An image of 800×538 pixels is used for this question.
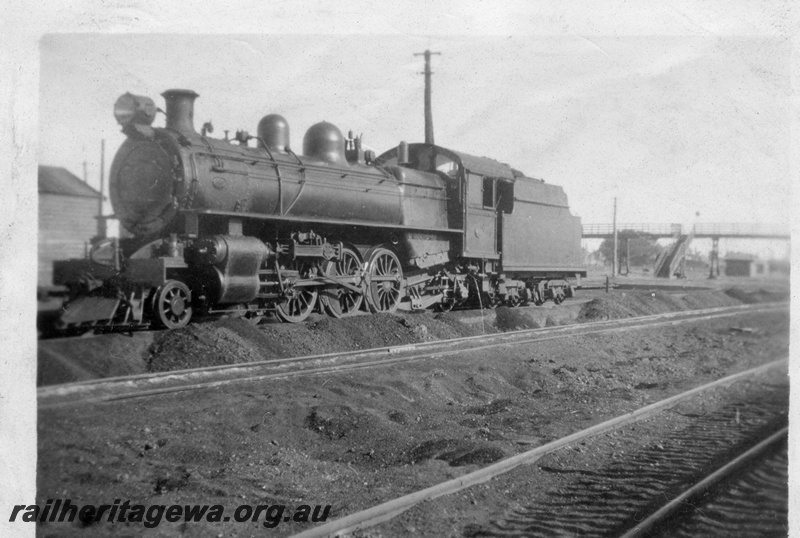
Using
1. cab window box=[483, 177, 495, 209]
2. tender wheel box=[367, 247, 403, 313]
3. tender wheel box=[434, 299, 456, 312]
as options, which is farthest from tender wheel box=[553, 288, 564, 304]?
tender wheel box=[367, 247, 403, 313]

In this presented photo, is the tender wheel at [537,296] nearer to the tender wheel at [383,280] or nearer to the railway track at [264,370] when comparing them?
the railway track at [264,370]

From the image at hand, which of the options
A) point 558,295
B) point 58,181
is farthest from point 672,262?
point 58,181

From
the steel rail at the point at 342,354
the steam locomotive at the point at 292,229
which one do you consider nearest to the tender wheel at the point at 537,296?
the steam locomotive at the point at 292,229

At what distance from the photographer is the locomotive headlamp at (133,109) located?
310 inches

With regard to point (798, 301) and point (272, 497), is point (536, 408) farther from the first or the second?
point (272, 497)

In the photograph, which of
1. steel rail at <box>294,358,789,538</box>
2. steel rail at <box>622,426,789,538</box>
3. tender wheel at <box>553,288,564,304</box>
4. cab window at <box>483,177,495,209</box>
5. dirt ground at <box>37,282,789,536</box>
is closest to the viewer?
steel rail at <box>294,358,789,538</box>

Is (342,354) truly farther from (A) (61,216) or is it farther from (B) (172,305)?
(A) (61,216)

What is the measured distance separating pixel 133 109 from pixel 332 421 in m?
5.32

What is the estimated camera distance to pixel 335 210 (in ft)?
35.7

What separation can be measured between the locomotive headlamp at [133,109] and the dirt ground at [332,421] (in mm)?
3060

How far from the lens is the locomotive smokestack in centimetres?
874

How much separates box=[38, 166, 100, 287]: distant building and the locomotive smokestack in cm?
288

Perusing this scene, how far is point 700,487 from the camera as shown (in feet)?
13.8

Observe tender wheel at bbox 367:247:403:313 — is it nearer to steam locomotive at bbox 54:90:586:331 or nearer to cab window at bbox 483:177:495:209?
steam locomotive at bbox 54:90:586:331
